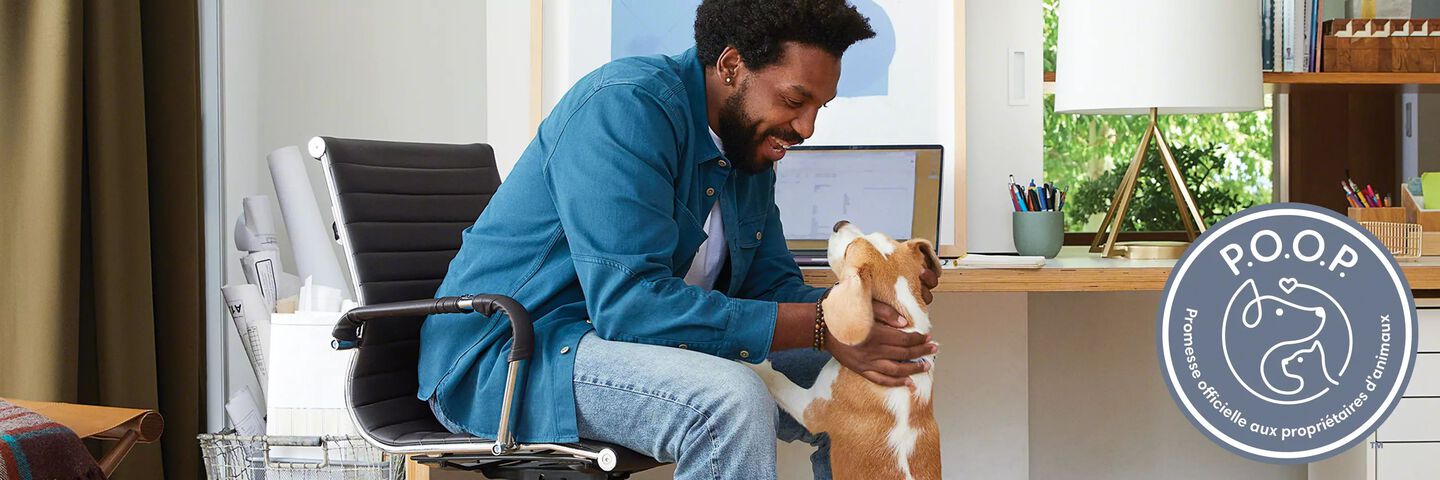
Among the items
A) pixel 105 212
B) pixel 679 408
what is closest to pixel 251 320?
pixel 105 212

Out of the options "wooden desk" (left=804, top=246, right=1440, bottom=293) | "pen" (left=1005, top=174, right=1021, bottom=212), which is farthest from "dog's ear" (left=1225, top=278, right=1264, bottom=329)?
"pen" (left=1005, top=174, right=1021, bottom=212)

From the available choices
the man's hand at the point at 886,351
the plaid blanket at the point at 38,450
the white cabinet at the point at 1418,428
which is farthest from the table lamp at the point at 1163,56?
the plaid blanket at the point at 38,450

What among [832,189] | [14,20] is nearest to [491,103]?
[832,189]

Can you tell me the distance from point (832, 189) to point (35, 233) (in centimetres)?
148

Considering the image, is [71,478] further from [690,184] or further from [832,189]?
[832,189]

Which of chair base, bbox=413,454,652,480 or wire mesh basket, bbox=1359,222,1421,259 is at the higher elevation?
wire mesh basket, bbox=1359,222,1421,259

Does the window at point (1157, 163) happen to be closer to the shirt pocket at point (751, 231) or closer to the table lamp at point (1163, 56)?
the table lamp at point (1163, 56)

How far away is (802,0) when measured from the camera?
5.15ft

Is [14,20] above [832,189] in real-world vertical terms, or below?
above

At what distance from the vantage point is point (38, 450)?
4.15 feet

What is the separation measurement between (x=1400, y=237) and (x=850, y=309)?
58.3 inches

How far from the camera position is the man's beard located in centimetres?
166

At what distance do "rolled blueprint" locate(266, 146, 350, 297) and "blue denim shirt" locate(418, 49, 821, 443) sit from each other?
0.86m

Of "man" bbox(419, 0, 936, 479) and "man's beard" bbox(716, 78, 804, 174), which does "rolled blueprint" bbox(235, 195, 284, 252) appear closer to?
"man" bbox(419, 0, 936, 479)
